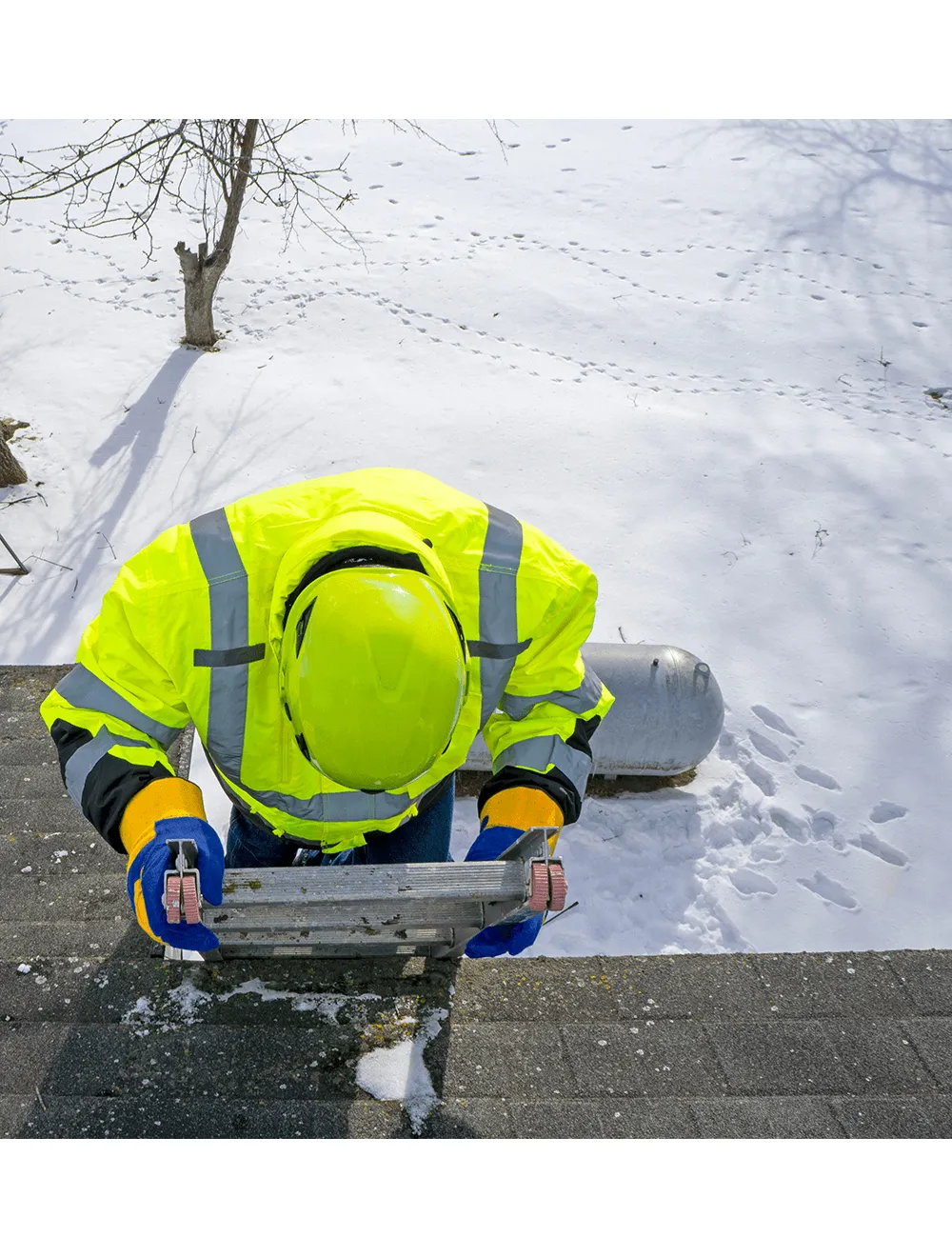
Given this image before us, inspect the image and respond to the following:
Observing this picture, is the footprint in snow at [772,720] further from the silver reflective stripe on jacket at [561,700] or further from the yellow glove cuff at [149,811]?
the yellow glove cuff at [149,811]

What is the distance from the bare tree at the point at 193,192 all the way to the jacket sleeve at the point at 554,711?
16.8 feet

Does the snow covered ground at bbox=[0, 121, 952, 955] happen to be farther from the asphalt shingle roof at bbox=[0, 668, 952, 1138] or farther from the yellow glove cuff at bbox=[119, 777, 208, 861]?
the yellow glove cuff at bbox=[119, 777, 208, 861]

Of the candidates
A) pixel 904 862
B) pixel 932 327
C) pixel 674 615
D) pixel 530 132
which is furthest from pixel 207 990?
pixel 530 132

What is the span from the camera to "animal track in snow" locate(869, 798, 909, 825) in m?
4.60

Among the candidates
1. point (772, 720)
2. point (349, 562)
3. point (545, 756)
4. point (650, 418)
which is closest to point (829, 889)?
point (772, 720)

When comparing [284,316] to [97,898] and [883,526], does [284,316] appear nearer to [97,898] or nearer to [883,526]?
[883,526]

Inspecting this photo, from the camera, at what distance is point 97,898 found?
118 inches

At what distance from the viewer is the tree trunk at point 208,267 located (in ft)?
21.2

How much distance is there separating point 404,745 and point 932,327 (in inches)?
317

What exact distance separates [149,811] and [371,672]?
0.87 m

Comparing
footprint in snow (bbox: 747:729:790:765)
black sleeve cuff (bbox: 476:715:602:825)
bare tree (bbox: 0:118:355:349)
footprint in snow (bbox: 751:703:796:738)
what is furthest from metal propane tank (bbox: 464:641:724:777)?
bare tree (bbox: 0:118:355:349)

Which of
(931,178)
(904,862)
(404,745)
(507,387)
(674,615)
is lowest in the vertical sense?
(904,862)

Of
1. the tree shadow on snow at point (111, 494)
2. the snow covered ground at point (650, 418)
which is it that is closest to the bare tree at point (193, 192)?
the snow covered ground at point (650, 418)

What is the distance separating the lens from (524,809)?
7.82 feet
